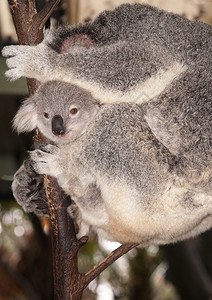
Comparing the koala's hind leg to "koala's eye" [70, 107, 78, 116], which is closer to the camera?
"koala's eye" [70, 107, 78, 116]

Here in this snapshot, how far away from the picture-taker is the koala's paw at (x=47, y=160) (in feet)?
9.55

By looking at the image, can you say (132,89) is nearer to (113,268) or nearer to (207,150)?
(207,150)

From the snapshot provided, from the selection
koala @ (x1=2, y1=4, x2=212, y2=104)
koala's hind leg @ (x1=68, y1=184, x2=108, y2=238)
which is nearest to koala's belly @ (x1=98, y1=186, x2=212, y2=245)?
koala's hind leg @ (x1=68, y1=184, x2=108, y2=238)

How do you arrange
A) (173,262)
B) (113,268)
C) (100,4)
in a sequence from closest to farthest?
(100,4), (173,262), (113,268)

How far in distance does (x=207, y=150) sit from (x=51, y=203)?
108 cm

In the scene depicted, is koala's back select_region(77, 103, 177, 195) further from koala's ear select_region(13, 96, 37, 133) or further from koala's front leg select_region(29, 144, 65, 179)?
koala's ear select_region(13, 96, 37, 133)

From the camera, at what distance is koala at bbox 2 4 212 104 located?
2744 mm

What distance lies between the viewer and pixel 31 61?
273 cm

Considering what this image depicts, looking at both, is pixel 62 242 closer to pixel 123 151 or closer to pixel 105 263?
pixel 105 263

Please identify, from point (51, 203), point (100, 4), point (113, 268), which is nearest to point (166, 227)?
point (51, 203)

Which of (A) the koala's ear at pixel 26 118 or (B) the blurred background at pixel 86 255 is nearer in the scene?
(A) the koala's ear at pixel 26 118

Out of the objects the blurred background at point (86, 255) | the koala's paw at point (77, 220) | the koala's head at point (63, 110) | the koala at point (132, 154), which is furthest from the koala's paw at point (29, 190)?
the blurred background at point (86, 255)

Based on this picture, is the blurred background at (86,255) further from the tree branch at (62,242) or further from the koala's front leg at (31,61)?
the koala's front leg at (31,61)

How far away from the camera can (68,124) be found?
2.90 metres
